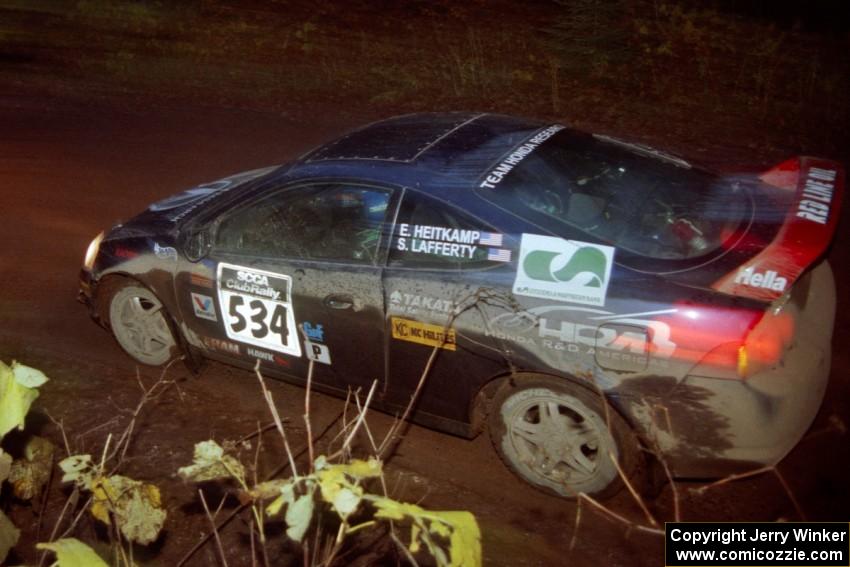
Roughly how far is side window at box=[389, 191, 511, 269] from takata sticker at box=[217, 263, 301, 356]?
0.70 meters

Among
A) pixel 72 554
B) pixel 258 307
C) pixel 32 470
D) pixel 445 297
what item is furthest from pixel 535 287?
pixel 72 554

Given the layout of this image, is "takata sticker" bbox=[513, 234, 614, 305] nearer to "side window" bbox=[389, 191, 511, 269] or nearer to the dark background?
"side window" bbox=[389, 191, 511, 269]

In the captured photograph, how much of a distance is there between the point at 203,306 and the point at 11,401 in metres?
2.72

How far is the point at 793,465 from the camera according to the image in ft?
14.5

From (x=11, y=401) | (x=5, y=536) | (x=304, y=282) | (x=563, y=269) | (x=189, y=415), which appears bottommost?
(x=189, y=415)

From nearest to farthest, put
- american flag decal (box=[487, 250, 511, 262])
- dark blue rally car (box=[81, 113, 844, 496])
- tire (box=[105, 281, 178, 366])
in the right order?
dark blue rally car (box=[81, 113, 844, 496]), american flag decal (box=[487, 250, 511, 262]), tire (box=[105, 281, 178, 366])

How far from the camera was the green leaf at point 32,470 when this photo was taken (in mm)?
3100

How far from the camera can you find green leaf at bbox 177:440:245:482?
7.50ft

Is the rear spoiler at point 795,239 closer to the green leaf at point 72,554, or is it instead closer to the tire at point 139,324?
the green leaf at point 72,554

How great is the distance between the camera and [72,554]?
6.30 feet

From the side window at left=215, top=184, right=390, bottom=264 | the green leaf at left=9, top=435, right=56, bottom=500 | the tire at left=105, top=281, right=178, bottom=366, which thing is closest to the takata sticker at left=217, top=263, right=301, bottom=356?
the side window at left=215, top=184, right=390, bottom=264

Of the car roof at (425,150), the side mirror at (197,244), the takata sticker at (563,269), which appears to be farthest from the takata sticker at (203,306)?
the takata sticker at (563,269)

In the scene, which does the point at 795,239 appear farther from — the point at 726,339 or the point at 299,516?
the point at 299,516

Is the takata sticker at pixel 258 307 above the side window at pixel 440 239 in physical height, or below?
below
